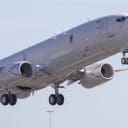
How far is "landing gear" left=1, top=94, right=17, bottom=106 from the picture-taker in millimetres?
84875

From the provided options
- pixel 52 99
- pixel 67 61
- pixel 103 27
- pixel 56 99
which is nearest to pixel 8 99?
pixel 52 99

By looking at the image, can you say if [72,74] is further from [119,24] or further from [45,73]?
[119,24]

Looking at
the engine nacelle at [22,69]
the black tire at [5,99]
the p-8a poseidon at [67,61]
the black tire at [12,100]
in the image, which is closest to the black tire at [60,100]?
the p-8a poseidon at [67,61]

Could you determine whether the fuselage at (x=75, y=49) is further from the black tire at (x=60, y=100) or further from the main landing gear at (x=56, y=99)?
the black tire at (x=60, y=100)

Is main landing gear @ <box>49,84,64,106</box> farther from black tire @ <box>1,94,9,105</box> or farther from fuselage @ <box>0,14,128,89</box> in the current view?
black tire @ <box>1,94,9,105</box>

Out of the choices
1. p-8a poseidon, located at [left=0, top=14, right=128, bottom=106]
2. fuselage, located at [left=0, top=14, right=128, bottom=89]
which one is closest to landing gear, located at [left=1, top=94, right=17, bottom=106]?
p-8a poseidon, located at [left=0, top=14, right=128, bottom=106]

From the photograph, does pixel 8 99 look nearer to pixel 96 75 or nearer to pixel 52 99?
pixel 52 99

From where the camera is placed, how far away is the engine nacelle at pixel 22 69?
81.1 metres

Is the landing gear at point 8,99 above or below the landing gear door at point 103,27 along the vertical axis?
below

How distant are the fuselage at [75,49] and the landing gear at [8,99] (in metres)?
1.68

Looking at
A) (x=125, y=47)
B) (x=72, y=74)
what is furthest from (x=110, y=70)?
(x=125, y=47)

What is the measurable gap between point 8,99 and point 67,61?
7.75 m

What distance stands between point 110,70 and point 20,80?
324 inches

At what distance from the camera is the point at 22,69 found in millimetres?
81438
